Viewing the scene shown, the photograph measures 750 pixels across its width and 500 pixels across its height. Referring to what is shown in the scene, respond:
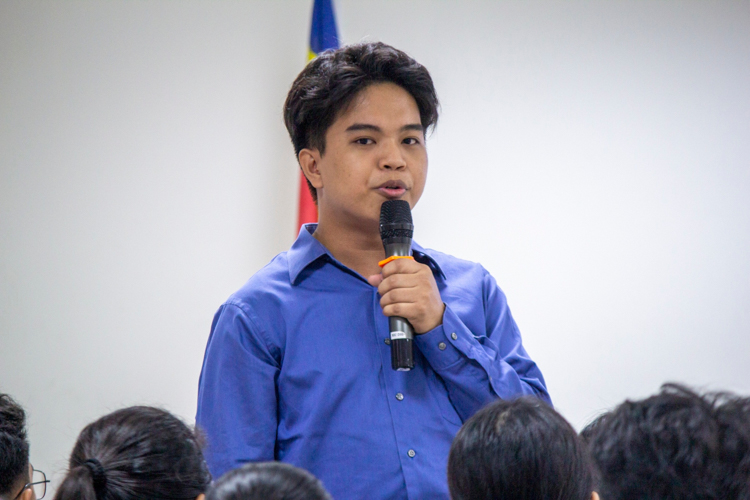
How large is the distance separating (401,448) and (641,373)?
2.31 meters

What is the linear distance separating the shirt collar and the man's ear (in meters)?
0.11

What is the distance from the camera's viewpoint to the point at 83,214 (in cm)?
271

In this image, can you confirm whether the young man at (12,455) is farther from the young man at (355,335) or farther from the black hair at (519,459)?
the black hair at (519,459)

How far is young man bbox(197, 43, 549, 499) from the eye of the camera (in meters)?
1.29

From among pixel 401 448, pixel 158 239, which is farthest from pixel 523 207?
pixel 401 448

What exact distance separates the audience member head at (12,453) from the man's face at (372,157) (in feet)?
2.54

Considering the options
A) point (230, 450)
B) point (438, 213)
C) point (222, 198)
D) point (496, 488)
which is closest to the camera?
point (496, 488)

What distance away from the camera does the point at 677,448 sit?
853mm

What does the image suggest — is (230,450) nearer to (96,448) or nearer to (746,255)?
(96,448)

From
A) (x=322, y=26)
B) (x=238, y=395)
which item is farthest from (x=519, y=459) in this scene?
(x=322, y=26)

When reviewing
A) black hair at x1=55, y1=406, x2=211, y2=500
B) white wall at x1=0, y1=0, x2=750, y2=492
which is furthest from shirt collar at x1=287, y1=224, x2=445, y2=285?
white wall at x1=0, y1=0, x2=750, y2=492

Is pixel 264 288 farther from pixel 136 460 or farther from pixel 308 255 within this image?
pixel 136 460

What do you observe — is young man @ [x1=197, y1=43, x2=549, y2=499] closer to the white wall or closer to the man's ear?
the man's ear

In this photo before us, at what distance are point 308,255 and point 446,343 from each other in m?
0.35
